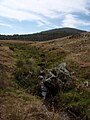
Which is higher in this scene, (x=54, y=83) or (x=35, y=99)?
(x=54, y=83)

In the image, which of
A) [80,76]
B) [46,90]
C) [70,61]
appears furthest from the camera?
[70,61]

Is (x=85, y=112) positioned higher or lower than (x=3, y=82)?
lower

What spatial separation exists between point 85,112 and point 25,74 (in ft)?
27.5

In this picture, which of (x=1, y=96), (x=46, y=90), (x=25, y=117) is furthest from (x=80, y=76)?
(x=25, y=117)

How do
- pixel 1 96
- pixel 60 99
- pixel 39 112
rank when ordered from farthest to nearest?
pixel 60 99 < pixel 1 96 < pixel 39 112

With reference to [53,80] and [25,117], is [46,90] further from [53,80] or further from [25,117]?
[25,117]

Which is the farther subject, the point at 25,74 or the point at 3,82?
the point at 25,74

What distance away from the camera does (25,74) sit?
21.7 m

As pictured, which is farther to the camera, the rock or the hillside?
the rock

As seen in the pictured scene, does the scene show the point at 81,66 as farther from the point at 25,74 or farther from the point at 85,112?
the point at 85,112

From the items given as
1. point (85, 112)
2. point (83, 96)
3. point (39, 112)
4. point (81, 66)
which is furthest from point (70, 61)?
point (39, 112)

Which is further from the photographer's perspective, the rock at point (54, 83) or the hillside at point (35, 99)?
the rock at point (54, 83)

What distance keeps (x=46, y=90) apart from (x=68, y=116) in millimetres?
3765

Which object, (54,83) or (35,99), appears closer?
(35,99)
